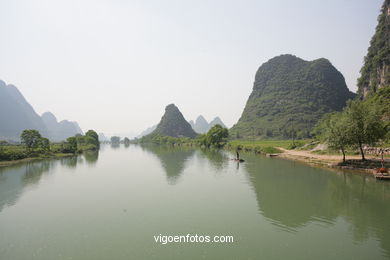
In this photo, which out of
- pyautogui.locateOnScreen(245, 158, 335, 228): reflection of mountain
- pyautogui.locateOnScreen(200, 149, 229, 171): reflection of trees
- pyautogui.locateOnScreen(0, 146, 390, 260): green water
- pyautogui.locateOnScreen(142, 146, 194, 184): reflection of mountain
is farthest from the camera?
pyautogui.locateOnScreen(200, 149, 229, 171): reflection of trees

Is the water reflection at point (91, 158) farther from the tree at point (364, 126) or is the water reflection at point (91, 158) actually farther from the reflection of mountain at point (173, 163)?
the tree at point (364, 126)

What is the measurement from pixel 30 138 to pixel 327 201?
90125mm

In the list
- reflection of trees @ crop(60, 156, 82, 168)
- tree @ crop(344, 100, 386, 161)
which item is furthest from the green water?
reflection of trees @ crop(60, 156, 82, 168)

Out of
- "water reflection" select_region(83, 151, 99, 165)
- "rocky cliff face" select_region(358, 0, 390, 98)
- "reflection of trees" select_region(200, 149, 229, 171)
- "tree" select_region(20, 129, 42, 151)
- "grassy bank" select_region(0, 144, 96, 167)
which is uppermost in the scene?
"rocky cliff face" select_region(358, 0, 390, 98)

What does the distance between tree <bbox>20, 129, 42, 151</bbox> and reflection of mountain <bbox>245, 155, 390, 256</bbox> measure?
77.2 metres

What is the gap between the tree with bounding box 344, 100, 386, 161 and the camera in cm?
4069

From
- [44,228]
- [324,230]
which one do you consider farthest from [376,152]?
[44,228]

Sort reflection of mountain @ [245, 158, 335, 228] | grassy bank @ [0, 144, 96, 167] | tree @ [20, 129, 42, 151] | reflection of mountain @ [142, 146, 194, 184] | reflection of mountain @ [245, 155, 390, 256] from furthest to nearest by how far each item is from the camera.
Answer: tree @ [20, 129, 42, 151] → grassy bank @ [0, 144, 96, 167] → reflection of mountain @ [142, 146, 194, 184] → reflection of mountain @ [245, 158, 335, 228] → reflection of mountain @ [245, 155, 390, 256]

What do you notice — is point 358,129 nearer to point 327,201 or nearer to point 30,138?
point 327,201

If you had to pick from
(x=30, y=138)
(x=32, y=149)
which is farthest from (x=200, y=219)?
(x=30, y=138)

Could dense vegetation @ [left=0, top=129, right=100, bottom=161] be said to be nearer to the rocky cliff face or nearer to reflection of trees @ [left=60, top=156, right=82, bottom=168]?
reflection of trees @ [left=60, top=156, right=82, bottom=168]

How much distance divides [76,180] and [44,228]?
2424 centimetres

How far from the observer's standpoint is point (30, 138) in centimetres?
7781

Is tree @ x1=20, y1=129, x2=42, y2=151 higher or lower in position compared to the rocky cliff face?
lower
